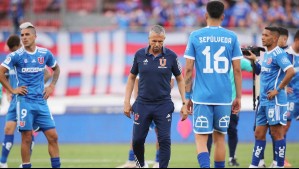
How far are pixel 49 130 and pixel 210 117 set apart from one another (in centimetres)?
317

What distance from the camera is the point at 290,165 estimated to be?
51.4ft

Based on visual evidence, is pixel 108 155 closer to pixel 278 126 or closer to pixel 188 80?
pixel 278 126

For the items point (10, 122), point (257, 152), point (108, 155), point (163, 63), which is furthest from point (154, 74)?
point (108, 155)

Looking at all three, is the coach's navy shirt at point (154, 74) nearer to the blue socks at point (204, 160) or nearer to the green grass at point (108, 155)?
the blue socks at point (204, 160)

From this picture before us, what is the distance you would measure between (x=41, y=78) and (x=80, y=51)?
38.9 ft

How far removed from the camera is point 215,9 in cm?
1191

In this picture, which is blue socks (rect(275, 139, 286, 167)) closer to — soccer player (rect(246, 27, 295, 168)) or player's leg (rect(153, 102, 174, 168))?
soccer player (rect(246, 27, 295, 168))

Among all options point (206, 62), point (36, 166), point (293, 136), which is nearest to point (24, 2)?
point (293, 136)

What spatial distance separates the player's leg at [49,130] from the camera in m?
13.6

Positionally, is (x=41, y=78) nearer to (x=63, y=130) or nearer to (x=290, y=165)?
(x=290, y=165)

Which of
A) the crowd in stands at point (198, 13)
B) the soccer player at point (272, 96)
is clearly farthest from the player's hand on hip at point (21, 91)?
the crowd in stands at point (198, 13)

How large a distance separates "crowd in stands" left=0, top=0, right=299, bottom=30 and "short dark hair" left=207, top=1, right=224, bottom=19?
50.5 ft

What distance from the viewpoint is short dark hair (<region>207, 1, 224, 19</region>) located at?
11891 millimetres

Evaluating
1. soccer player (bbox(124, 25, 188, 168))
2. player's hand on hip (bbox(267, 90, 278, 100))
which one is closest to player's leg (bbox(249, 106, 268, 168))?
player's hand on hip (bbox(267, 90, 278, 100))
